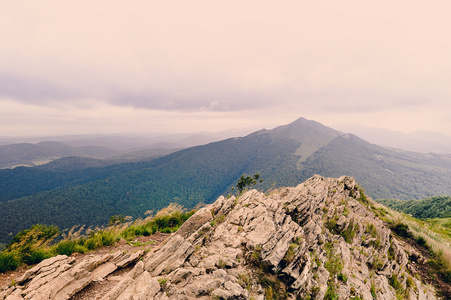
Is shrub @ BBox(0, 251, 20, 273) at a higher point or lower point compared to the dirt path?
higher

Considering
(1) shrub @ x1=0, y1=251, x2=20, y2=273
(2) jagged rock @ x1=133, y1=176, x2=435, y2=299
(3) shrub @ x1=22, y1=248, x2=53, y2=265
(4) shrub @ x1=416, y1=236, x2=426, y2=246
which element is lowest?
(4) shrub @ x1=416, y1=236, x2=426, y2=246

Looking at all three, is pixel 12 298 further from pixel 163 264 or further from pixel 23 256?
pixel 163 264

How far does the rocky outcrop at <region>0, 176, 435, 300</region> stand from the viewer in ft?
22.9

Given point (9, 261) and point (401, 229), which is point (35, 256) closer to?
point (9, 261)

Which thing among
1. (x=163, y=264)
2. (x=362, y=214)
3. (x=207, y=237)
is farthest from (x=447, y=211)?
(x=163, y=264)

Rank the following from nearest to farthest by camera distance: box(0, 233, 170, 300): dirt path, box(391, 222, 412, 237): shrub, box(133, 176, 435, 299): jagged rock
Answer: box(0, 233, 170, 300): dirt path, box(133, 176, 435, 299): jagged rock, box(391, 222, 412, 237): shrub

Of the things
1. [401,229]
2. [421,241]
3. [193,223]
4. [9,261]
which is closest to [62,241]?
[9,261]

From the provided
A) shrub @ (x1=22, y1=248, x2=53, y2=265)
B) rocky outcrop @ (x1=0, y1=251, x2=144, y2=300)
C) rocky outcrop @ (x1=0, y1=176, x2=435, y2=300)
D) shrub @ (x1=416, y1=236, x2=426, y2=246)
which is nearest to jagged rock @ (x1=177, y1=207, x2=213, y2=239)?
rocky outcrop @ (x1=0, y1=176, x2=435, y2=300)

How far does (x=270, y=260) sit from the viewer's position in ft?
29.2

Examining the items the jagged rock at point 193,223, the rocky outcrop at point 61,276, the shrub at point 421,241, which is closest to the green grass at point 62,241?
the rocky outcrop at point 61,276

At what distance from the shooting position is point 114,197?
602ft

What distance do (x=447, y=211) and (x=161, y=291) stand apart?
60.9 metres

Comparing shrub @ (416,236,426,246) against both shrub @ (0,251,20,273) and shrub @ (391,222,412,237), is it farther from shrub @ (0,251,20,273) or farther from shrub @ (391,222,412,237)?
shrub @ (0,251,20,273)

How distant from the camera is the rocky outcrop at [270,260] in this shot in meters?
6.98
